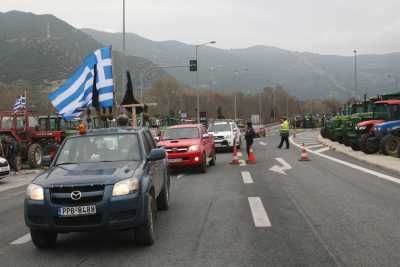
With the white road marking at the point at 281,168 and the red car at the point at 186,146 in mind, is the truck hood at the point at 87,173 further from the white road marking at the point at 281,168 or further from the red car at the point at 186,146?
the white road marking at the point at 281,168

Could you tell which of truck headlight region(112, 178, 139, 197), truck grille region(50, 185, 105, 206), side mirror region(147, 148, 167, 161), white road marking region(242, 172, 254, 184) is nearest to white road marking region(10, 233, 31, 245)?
truck grille region(50, 185, 105, 206)

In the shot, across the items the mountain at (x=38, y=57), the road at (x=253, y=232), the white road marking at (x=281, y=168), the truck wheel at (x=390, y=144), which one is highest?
the mountain at (x=38, y=57)

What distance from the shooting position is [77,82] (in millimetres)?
14898

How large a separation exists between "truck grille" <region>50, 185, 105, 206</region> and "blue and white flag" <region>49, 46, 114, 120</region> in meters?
8.42

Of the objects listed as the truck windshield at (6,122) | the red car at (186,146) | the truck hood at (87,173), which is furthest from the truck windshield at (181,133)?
the truck hood at (87,173)

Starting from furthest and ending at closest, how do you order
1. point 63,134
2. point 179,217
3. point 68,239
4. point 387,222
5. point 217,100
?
point 217,100 < point 63,134 < point 179,217 < point 387,222 < point 68,239

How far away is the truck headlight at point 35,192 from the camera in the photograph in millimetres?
6242

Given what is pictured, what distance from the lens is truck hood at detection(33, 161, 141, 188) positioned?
20.5 ft

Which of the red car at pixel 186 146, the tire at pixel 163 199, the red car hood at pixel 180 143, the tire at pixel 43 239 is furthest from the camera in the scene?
the red car hood at pixel 180 143

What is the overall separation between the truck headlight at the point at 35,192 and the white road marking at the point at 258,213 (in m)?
3.34

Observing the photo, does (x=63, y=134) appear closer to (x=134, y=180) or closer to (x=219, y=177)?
(x=219, y=177)

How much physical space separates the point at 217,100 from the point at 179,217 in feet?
472

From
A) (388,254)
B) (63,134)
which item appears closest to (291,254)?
(388,254)

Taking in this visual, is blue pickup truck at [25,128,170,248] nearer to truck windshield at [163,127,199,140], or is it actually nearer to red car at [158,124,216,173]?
red car at [158,124,216,173]
